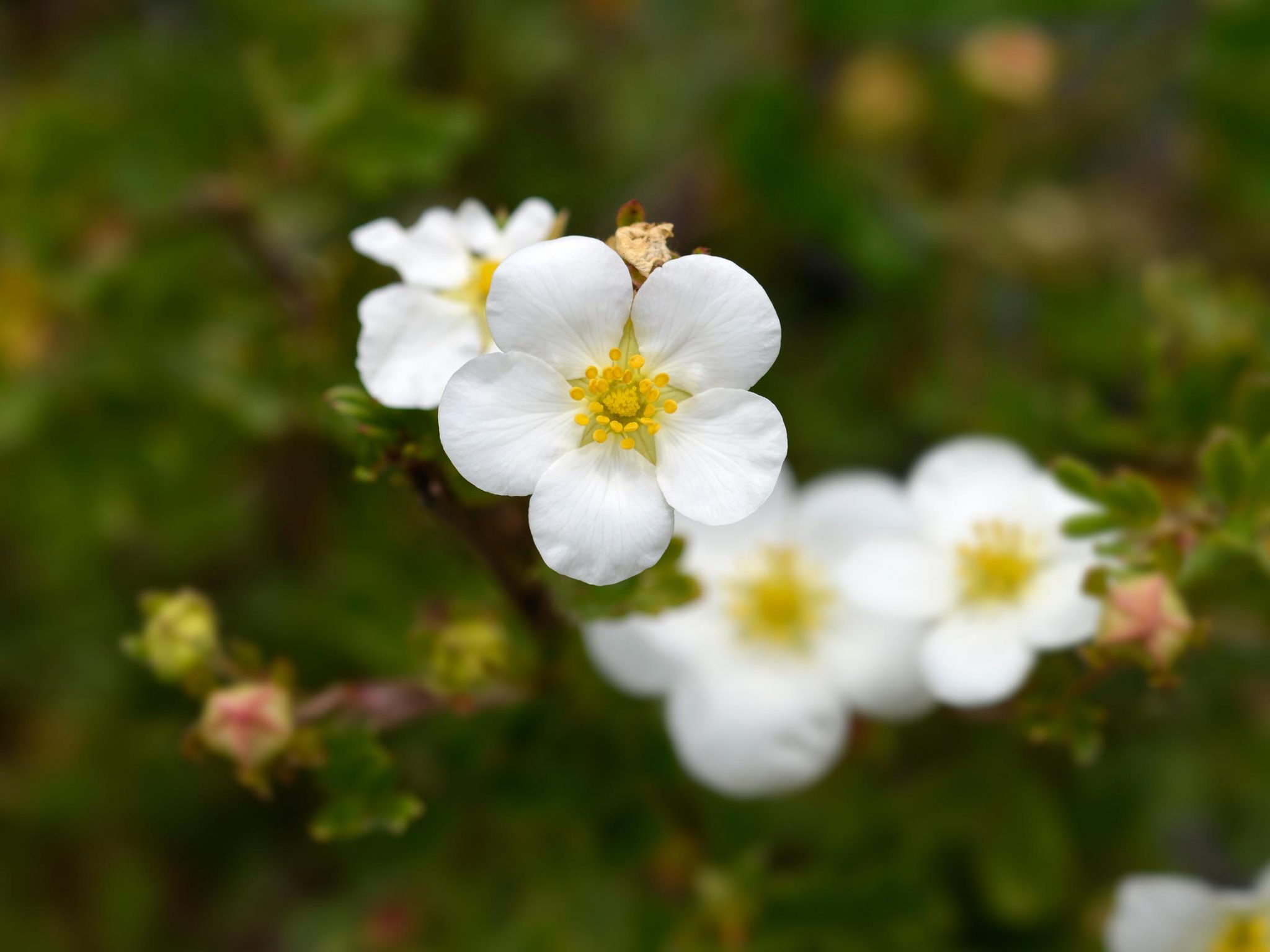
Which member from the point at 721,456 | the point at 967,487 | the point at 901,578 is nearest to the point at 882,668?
the point at 901,578

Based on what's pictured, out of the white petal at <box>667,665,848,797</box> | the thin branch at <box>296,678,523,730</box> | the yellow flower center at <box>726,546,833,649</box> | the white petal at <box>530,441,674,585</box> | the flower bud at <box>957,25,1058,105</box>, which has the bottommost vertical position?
the white petal at <box>667,665,848,797</box>

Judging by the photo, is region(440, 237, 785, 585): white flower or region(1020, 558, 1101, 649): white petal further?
region(1020, 558, 1101, 649): white petal

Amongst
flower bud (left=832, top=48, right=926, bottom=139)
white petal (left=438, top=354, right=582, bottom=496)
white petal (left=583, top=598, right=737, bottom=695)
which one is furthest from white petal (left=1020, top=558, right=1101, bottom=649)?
flower bud (left=832, top=48, right=926, bottom=139)

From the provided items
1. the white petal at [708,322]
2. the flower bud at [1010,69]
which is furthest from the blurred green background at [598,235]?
the white petal at [708,322]

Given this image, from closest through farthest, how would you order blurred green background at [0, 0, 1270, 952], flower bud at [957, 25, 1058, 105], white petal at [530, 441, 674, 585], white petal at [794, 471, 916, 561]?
1. white petal at [530, 441, 674, 585]
2. white petal at [794, 471, 916, 561]
3. blurred green background at [0, 0, 1270, 952]
4. flower bud at [957, 25, 1058, 105]

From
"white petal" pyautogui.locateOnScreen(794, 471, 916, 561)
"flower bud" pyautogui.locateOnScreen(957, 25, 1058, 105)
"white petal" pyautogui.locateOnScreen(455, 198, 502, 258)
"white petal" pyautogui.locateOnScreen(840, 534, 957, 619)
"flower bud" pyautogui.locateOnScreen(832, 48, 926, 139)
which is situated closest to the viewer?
"white petal" pyautogui.locateOnScreen(455, 198, 502, 258)

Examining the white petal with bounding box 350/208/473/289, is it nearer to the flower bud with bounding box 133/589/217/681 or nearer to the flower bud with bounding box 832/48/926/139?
the flower bud with bounding box 133/589/217/681

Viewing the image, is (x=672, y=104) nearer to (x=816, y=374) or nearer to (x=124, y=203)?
(x=816, y=374)

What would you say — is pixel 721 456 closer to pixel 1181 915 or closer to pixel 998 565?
pixel 998 565
